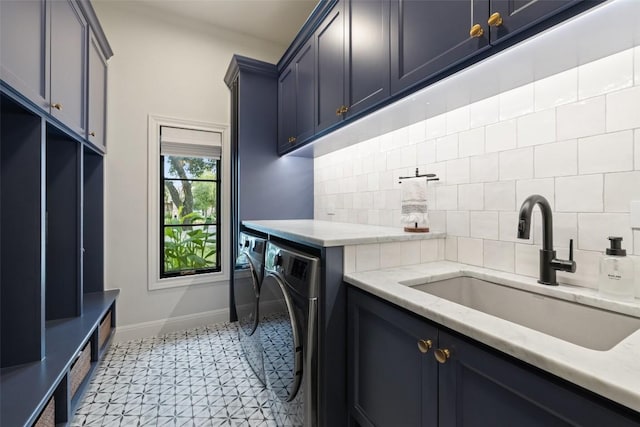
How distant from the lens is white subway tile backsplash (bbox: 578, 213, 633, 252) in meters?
0.88

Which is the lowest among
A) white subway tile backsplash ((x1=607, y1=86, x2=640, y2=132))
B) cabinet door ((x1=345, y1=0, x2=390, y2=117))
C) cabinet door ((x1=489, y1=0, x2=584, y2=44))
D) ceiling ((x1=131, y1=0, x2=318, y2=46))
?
white subway tile backsplash ((x1=607, y1=86, x2=640, y2=132))

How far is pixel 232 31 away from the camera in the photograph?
9.18ft

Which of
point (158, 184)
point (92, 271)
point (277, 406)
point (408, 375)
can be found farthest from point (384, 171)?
point (92, 271)

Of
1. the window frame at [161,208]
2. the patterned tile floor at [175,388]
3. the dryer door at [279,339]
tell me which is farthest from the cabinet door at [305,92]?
the patterned tile floor at [175,388]

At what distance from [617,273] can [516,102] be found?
73 centimetres

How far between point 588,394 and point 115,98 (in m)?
3.20

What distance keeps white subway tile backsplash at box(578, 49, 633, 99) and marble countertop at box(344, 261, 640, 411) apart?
67cm

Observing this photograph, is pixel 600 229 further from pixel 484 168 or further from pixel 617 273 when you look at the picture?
pixel 484 168

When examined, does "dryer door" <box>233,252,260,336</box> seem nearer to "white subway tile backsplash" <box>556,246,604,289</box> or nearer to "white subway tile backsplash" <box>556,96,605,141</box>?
"white subway tile backsplash" <box>556,246,604,289</box>

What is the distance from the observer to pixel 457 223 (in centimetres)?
141

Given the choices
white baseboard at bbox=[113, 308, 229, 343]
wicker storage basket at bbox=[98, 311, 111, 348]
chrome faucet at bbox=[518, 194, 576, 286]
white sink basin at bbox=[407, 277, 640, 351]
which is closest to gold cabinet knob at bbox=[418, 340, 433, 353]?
white sink basin at bbox=[407, 277, 640, 351]

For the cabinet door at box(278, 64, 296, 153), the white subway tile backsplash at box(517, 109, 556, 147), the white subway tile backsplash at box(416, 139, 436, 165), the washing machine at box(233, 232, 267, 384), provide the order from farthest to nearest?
the cabinet door at box(278, 64, 296, 153)
the washing machine at box(233, 232, 267, 384)
the white subway tile backsplash at box(416, 139, 436, 165)
the white subway tile backsplash at box(517, 109, 556, 147)

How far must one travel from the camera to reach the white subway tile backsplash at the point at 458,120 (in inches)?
53.9

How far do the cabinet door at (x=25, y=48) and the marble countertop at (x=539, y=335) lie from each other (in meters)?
1.52
